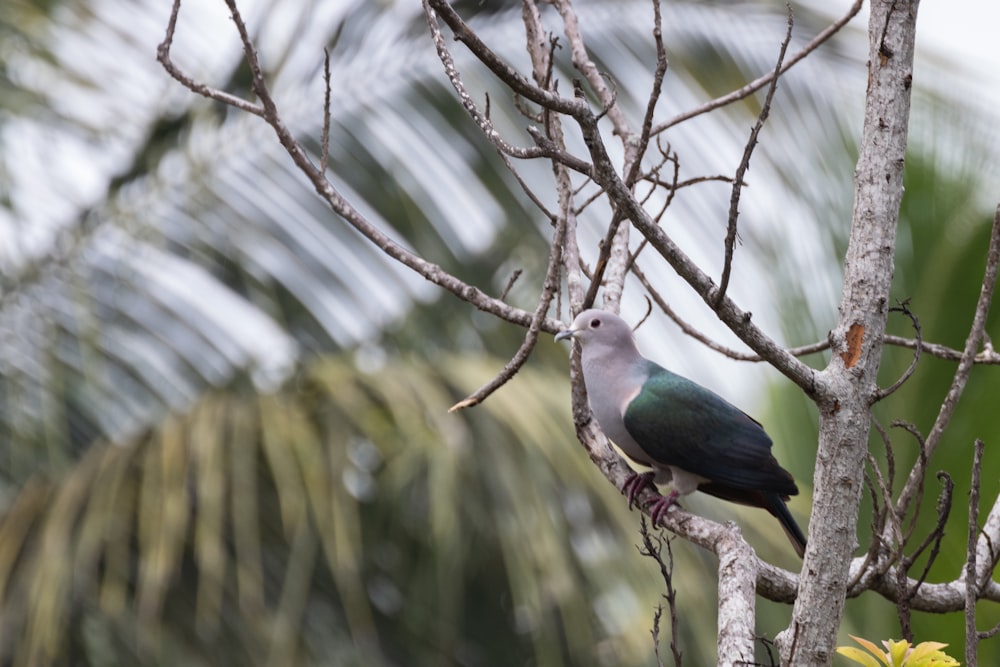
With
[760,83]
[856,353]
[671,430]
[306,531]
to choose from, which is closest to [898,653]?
[856,353]

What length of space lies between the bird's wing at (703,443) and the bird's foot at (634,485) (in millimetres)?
90

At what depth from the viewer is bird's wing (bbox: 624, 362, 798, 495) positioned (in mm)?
3516

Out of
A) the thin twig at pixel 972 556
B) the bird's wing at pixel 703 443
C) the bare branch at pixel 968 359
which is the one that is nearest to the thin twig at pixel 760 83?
the bird's wing at pixel 703 443

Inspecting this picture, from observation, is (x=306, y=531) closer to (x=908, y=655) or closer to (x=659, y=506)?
(x=659, y=506)

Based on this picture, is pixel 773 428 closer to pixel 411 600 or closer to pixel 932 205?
pixel 932 205

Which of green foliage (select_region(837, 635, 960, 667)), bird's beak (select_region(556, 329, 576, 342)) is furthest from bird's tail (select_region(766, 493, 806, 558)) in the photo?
green foliage (select_region(837, 635, 960, 667))

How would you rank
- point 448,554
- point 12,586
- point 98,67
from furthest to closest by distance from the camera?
point 98,67 → point 448,554 → point 12,586

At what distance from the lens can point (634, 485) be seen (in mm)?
3383

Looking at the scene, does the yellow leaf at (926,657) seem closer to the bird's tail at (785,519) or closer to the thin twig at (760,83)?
the bird's tail at (785,519)

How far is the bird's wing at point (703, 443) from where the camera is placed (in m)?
3.52

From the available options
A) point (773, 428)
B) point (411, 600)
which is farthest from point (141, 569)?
point (773, 428)

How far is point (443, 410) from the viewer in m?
4.76

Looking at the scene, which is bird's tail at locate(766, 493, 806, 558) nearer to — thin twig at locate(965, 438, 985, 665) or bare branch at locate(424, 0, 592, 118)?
thin twig at locate(965, 438, 985, 665)

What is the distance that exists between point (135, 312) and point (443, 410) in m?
1.72
